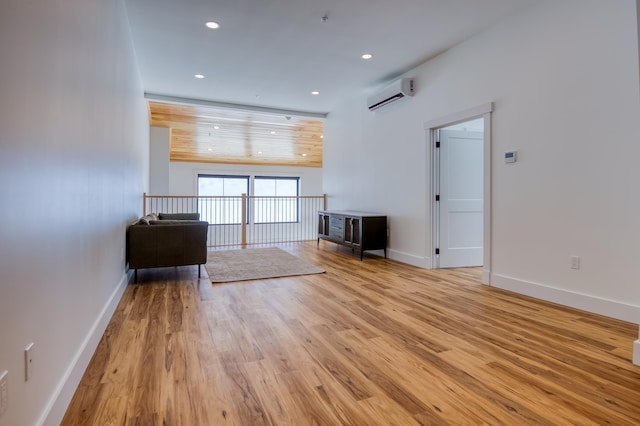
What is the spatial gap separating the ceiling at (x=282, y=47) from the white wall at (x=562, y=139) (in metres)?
0.39

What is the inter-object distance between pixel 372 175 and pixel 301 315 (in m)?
3.56

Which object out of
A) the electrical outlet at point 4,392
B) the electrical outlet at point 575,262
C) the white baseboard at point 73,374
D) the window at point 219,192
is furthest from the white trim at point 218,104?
the electrical outlet at point 4,392

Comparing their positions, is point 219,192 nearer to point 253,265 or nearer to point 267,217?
point 267,217

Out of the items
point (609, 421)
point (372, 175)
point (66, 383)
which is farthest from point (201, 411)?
point (372, 175)

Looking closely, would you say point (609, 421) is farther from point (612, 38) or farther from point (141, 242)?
point (141, 242)

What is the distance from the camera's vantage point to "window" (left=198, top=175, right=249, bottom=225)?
1061 centimetres

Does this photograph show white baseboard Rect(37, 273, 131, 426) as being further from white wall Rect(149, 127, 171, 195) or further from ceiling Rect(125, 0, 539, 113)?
white wall Rect(149, 127, 171, 195)

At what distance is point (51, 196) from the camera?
141 centimetres

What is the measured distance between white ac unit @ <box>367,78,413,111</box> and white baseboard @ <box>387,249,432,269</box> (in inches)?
91.5

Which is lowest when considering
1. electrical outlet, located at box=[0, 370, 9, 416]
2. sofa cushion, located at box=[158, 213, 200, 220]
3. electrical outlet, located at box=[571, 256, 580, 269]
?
electrical outlet, located at box=[0, 370, 9, 416]

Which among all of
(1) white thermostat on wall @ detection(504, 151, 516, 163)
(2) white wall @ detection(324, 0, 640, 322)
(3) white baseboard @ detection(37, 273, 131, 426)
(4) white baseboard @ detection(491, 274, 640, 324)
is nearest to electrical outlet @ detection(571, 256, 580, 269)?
(2) white wall @ detection(324, 0, 640, 322)

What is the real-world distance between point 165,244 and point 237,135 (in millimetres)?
5121

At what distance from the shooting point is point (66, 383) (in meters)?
1.55

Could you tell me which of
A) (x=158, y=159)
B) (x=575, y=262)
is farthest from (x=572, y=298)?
(x=158, y=159)
